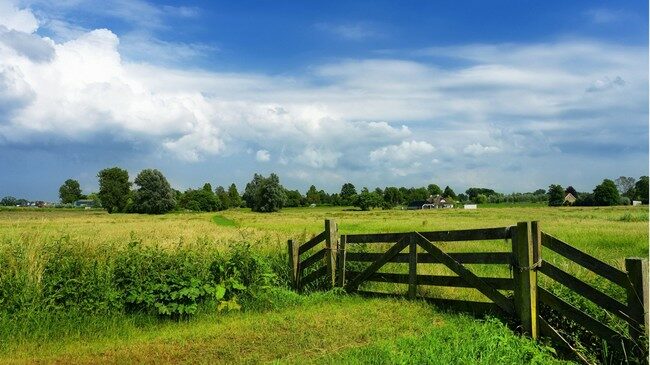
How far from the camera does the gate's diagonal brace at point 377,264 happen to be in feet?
35.3

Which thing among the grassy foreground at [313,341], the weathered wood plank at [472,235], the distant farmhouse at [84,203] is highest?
the distant farmhouse at [84,203]

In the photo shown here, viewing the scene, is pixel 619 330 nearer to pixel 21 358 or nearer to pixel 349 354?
pixel 349 354

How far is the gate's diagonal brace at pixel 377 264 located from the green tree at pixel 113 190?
124324mm

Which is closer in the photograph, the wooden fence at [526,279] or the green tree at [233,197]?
the wooden fence at [526,279]

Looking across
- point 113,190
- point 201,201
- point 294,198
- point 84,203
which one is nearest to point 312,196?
point 294,198

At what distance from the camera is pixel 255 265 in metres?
11.7

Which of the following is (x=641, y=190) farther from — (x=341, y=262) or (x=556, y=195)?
(x=341, y=262)

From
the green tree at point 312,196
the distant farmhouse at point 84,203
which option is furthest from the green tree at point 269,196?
the distant farmhouse at point 84,203

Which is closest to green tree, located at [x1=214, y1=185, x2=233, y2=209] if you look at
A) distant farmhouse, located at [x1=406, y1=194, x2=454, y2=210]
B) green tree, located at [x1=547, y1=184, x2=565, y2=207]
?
distant farmhouse, located at [x1=406, y1=194, x2=454, y2=210]

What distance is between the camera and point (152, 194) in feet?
376

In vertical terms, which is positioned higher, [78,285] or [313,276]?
[78,285]

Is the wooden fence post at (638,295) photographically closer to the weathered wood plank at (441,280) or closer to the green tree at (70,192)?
the weathered wood plank at (441,280)

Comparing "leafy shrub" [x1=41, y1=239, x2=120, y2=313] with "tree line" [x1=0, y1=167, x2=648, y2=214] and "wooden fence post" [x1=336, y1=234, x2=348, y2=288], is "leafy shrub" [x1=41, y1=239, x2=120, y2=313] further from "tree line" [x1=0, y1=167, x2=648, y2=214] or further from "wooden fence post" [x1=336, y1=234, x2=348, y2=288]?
"tree line" [x1=0, y1=167, x2=648, y2=214]

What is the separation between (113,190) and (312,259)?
409 ft
